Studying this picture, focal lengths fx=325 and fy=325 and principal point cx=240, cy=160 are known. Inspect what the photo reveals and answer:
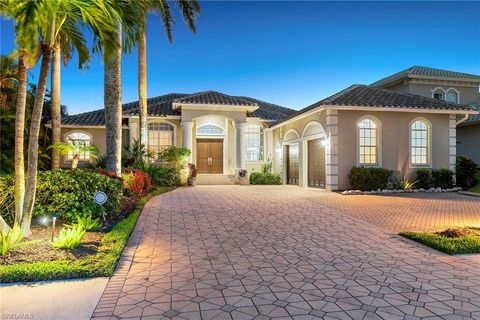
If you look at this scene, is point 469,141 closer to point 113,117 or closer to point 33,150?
point 113,117

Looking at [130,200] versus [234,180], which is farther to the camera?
[234,180]

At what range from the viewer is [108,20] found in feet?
18.9

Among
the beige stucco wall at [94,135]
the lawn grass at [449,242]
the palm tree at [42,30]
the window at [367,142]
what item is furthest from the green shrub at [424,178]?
the beige stucco wall at [94,135]

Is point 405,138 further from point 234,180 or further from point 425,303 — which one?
point 425,303

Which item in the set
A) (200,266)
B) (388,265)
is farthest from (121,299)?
(388,265)

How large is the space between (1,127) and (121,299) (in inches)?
701

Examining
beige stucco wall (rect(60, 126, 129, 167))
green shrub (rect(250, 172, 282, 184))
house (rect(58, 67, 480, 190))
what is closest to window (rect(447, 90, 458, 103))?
house (rect(58, 67, 480, 190))

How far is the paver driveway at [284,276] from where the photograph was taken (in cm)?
355

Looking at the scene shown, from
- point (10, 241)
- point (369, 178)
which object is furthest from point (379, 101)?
point (10, 241)

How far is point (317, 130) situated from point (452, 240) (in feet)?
37.7

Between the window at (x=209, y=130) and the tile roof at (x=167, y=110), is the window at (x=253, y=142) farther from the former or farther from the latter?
the window at (x=209, y=130)

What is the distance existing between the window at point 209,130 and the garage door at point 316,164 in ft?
23.4

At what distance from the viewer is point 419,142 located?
16922 mm

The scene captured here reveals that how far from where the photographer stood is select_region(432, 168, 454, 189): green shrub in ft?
53.9
